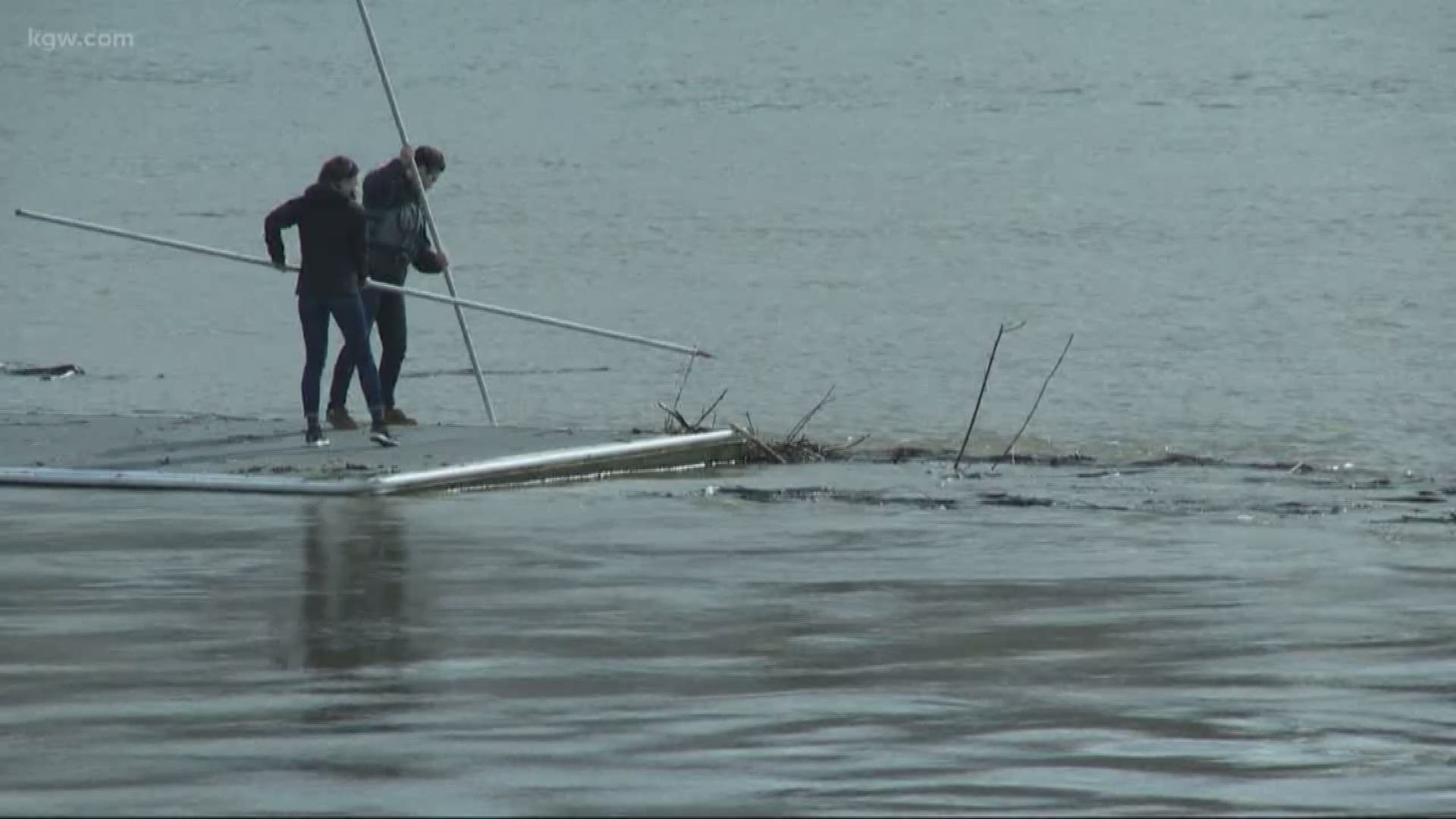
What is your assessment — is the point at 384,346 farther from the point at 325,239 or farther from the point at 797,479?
the point at 797,479

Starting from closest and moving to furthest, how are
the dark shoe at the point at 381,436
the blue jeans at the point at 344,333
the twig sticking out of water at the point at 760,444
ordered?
the dark shoe at the point at 381,436 → the blue jeans at the point at 344,333 → the twig sticking out of water at the point at 760,444

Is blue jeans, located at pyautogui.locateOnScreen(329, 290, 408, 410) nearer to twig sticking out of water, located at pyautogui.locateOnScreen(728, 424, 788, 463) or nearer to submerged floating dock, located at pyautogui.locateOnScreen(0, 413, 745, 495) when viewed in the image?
submerged floating dock, located at pyautogui.locateOnScreen(0, 413, 745, 495)

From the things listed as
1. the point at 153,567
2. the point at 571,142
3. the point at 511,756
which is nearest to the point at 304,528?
the point at 153,567

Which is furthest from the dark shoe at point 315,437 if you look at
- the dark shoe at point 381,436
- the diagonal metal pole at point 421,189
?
the diagonal metal pole at point 421,189

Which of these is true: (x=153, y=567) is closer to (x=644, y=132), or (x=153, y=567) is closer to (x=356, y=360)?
(x=356, y=360)

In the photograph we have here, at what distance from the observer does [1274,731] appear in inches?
326

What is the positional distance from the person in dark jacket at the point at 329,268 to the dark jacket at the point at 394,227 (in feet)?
2.97

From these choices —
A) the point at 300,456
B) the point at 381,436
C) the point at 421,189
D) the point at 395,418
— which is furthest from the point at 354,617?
the point at 395,418

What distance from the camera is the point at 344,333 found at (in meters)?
15.2

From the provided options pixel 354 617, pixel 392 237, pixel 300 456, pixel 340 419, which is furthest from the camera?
pixel 392 237

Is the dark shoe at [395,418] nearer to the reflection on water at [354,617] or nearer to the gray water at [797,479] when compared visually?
the gray water at [797,479]

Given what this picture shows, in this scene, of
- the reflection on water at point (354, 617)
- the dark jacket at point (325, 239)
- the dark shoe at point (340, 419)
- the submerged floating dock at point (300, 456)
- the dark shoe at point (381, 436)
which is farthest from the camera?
the dark shoe at point (340, 419)

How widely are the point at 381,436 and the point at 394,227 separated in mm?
1663

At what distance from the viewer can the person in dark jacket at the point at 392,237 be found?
16.0 m
